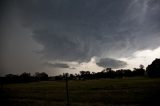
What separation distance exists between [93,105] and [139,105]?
450cm

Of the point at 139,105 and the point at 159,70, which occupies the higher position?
the point at 159,70

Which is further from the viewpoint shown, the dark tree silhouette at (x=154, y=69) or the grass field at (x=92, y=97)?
the dark tree silhouette at (x=154, y=69)

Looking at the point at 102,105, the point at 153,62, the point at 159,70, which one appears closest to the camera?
the point at 102,105

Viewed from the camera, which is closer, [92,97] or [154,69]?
[92,97]

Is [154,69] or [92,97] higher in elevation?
[154,69]

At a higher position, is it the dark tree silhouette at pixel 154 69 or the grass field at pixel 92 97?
the dark tree silhouette at pixel 154 69

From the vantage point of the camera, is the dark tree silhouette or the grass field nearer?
the grass field

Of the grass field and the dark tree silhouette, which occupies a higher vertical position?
the dark tree silhouette

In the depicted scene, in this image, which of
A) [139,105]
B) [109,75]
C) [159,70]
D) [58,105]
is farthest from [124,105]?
[109,75]

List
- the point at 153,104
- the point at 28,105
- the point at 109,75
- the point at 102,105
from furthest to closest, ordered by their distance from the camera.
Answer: the point at 109,75
the point at 28,105
the point at 102,105
the point at 153,104

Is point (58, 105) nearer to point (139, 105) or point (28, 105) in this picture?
point (28, 105)

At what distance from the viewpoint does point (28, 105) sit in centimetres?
2116

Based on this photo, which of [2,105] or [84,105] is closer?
[84,105]

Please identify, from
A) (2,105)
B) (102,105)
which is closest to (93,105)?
(102,105)
